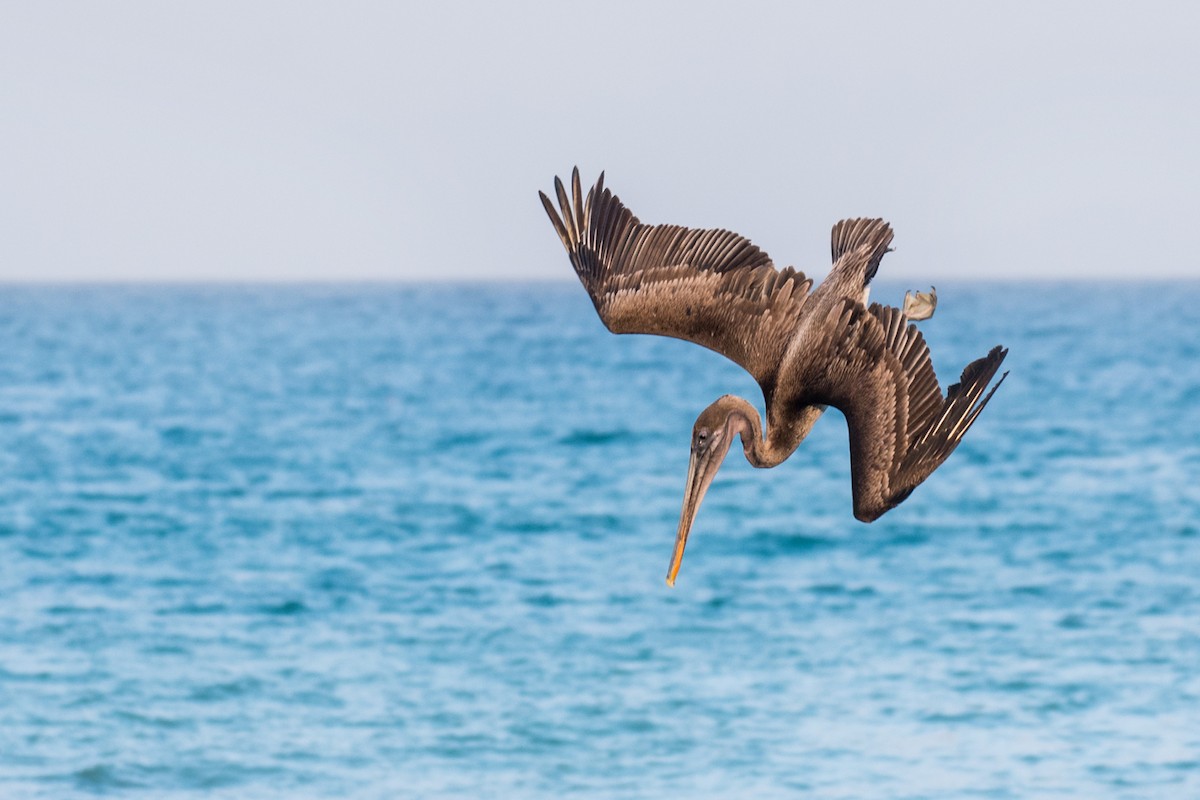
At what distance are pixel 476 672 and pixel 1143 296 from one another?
143240 millimetres

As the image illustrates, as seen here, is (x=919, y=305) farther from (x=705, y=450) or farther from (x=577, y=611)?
(x=577, y=611)

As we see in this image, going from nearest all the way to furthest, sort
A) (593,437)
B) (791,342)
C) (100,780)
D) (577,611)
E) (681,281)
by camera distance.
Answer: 1. (791,342)
2. (681,281)
3. (100,780)
4. (577,611)
5. (593,437)

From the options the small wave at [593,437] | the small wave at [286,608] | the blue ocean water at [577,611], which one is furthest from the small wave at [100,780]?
the small wave at [593,437]

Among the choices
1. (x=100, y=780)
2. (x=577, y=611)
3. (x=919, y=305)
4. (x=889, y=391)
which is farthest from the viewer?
(x=577, y=611)

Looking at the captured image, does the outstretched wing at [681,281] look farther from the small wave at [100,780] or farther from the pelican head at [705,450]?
the small wave at [100,780]

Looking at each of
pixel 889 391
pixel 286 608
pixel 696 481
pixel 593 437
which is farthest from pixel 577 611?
pixel 593 437

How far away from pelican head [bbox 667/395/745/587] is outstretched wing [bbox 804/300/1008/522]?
406mm

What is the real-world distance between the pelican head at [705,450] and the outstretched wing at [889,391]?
41cm

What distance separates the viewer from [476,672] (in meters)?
23.6

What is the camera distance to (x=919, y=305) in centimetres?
935

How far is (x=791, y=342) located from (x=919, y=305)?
1388 mm

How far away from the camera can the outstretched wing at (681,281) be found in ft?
27.9

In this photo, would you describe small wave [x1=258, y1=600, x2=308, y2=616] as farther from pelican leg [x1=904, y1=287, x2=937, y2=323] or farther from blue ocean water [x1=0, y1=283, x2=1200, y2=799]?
pelican leg [x1=904, y1=287, x2=937, y2=323]

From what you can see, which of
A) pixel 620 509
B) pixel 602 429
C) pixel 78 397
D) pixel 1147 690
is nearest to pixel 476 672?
pixel 1147 690
